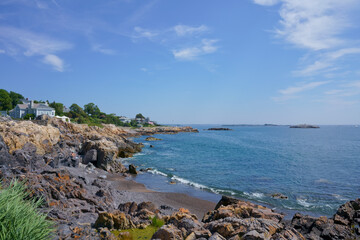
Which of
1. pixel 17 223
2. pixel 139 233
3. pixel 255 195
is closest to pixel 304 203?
pixel 255 195

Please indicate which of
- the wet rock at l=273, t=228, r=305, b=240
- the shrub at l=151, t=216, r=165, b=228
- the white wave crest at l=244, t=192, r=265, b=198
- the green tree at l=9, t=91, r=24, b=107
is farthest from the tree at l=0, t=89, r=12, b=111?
the wet rock at l=273, t=228, r=305, b=240

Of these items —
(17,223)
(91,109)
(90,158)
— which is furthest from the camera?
(91,109)

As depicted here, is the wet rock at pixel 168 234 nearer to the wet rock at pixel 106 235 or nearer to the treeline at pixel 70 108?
the wet rock at pixel 106 235

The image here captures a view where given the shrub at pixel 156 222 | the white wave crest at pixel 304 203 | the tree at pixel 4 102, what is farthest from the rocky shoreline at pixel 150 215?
the tree at pixel 4 102

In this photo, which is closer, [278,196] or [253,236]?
[253,236]

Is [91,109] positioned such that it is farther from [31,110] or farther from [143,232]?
[143,232]

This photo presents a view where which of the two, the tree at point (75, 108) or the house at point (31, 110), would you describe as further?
the tree at point (75, 108)

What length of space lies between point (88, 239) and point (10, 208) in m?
3.86

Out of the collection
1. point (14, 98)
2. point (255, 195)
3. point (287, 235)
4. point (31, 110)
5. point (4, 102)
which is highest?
point (14, 98)

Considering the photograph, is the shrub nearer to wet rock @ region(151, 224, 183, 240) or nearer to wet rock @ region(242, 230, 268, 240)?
wet rock @ region(151, 224, 183, 240)

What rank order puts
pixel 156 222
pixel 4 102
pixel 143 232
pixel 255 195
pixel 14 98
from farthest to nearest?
pixel 14 98, pixel 4 102, pixel 255 195, pixel 156 222, pixel 143 232

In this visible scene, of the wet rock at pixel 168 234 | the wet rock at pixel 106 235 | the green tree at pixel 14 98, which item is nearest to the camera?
the wet rock at pixel 168 234

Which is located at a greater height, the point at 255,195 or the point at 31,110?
the point at 31,110

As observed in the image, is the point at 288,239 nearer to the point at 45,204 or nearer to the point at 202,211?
the point at 202,211
